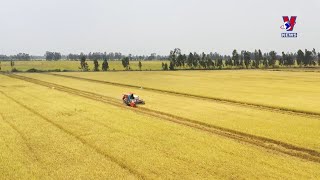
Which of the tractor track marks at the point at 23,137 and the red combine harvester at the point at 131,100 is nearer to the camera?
the tractor track marks at the point at 23,137

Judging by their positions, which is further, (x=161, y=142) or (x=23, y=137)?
(x=23, y=137)

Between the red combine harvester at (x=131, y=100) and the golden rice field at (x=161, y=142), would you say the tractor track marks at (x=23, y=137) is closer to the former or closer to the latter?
the golden rice field at (x=161, y=142)

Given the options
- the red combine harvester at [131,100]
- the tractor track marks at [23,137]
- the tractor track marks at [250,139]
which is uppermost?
the red combine harvester at [131,100]

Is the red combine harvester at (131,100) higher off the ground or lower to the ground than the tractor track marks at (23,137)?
higher

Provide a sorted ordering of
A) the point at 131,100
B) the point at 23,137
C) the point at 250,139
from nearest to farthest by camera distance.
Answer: the point at 250,139 < the point at 23,137 < the point at 131,100

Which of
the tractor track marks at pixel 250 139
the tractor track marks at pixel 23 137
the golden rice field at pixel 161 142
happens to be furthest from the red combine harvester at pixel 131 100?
the tractor track marks at pixel 23 137

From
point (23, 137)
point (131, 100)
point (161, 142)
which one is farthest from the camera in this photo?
point (131, 100)

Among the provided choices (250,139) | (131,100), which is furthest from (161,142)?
(131,100)

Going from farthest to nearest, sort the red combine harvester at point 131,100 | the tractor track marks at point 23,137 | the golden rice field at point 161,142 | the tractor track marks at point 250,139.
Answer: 1. the red combine harvester at point 131,100
2. the tractor track marks at point 23,137
3. the tractor track marks at point 250,139
4. the golden rice field at point 161,142

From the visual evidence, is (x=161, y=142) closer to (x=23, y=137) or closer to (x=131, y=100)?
(x=23, y=137)

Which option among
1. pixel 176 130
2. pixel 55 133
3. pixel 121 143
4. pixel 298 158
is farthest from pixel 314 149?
pixel 55 133

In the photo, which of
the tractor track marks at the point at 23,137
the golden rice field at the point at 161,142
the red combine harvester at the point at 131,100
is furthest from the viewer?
the red combine harvester at the point at 131,100

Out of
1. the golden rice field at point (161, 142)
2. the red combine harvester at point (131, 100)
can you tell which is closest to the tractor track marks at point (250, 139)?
the golden rice field at point (161, 142)

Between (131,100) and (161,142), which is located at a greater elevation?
(131,100)
